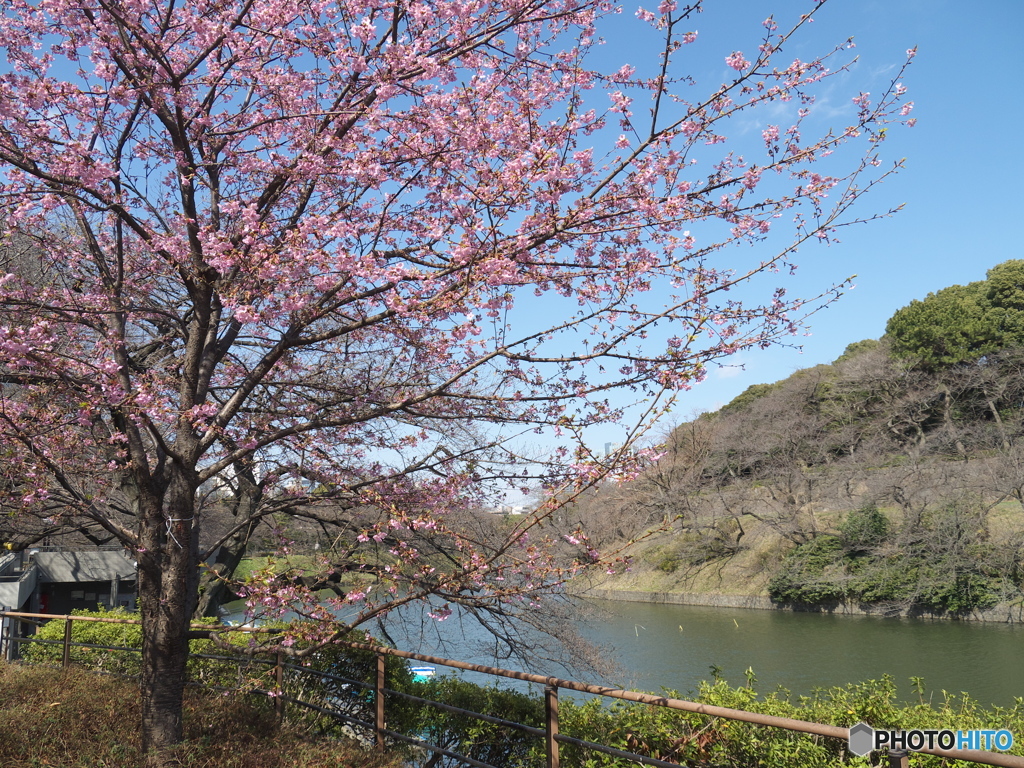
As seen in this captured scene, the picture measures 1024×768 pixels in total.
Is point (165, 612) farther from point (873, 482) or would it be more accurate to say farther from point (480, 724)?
point (873, 482)

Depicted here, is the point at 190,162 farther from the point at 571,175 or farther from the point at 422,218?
the point at 571,175

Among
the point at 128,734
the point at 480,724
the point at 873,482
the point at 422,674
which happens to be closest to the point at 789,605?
the point at 873,482

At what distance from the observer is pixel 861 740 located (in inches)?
104

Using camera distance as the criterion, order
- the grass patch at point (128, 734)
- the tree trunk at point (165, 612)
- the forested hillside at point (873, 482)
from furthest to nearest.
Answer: the forested hillside at point (873, 482)
the grass patch at point (128, 734)
the tree trunk at point (165, 612)

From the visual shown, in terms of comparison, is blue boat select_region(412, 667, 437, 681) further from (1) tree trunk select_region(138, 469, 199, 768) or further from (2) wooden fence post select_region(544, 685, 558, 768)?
(2) wooden fence post select_region(544, 685, 558, 768)

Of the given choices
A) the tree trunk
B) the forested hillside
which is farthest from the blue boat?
the forested hillside

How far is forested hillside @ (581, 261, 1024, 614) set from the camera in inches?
766

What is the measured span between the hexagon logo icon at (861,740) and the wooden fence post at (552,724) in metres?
1.32

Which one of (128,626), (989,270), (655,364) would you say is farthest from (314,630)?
(989,270)

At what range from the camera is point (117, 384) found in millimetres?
3873

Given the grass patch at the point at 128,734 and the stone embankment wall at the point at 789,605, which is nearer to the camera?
the grass patch at the point at 128,734
